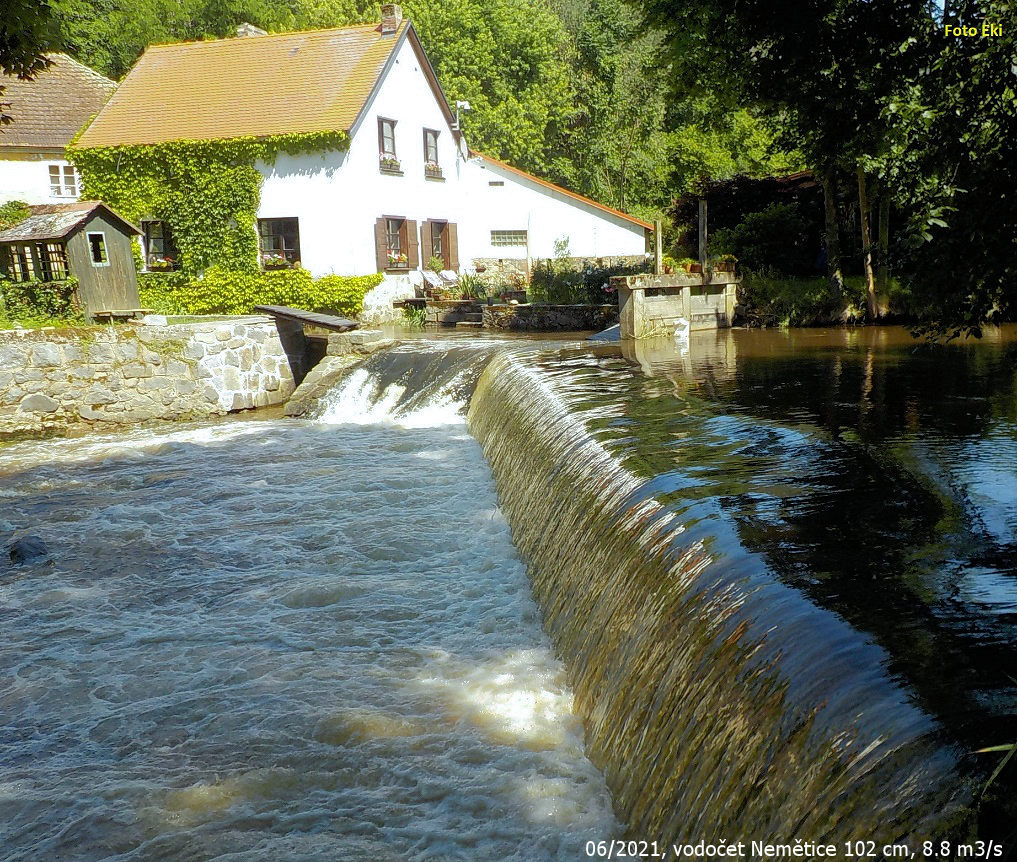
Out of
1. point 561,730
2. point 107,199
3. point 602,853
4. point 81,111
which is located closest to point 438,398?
point 561,730

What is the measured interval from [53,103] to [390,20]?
490 inches

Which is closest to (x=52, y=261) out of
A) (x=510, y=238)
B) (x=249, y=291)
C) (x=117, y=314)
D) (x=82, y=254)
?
(x=82, y=254)

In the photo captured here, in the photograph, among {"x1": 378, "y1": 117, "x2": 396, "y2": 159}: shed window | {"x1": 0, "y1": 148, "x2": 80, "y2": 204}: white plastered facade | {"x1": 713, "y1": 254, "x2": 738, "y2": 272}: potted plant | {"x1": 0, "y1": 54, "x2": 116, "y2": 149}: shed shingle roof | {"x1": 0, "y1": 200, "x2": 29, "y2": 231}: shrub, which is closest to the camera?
{"x1": 713, "y1": 254, "x2": 738, "y2": 272}: potted plant

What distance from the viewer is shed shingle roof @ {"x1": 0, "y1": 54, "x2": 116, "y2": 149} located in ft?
98.9

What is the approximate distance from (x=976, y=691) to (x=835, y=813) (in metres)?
0.69

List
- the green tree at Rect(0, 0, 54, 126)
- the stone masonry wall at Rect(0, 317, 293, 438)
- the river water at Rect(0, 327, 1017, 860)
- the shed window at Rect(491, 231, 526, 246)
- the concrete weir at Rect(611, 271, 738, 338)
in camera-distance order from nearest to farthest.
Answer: the river water at Rect(0, 327, 1017, 860) < the green tree at Rect(0, 0, 54, 126) < the stone masonry wall at Rect(0, 317, 293, 438) < the concrete weir at Rect(611, 271, 738, 338) < the shed window at Rect(491, 231, 526, 246)

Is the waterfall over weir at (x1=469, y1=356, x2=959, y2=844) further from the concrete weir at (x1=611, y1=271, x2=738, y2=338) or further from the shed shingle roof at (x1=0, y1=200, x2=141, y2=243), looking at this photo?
the shed shingle roof at (x1=0, y1=200, x2=141, y2=243)

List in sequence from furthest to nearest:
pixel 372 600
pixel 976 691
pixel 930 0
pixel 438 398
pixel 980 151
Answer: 1. pixel 438 398
2. pixel 372 600
3. pixel 930 0
4. pixel 980 151
5. pixel 976 691

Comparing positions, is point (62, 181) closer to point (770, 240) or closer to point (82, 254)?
point (82, 254)

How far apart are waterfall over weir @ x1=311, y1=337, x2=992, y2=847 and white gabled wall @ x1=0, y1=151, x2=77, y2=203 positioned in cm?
2858

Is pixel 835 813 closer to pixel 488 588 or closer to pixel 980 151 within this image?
pixel 980 151

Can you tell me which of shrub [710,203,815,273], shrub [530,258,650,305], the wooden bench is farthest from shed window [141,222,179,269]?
shrub [710,203,815,273]

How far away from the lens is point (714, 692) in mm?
3867

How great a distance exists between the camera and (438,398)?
14.9 m
